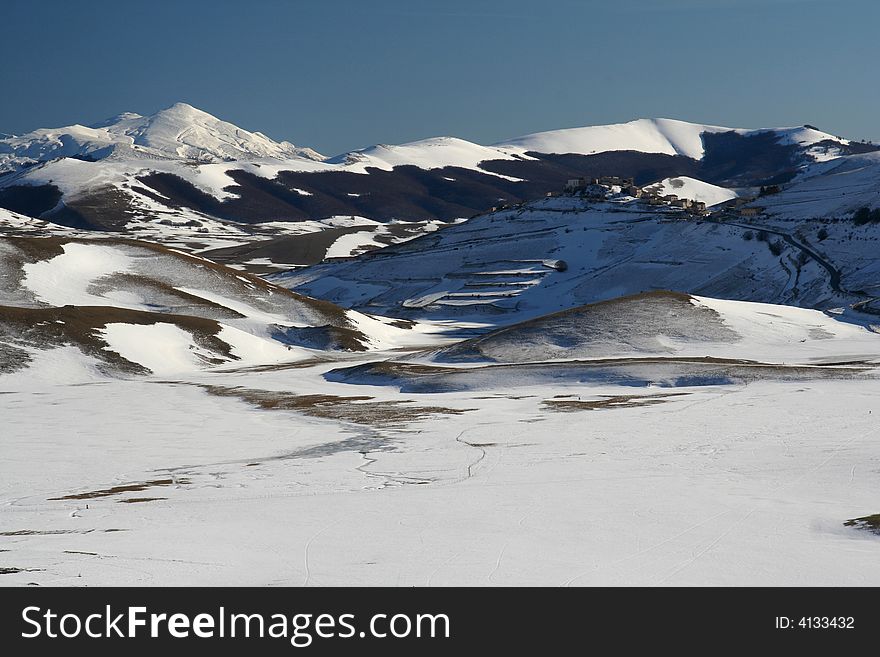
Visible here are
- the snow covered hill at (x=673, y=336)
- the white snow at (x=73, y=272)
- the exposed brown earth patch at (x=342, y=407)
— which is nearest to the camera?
the exposed brown earth patch at (x=342, y=407)

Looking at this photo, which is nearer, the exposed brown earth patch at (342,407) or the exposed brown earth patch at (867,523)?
the exposed brown earth patch at (867,523)

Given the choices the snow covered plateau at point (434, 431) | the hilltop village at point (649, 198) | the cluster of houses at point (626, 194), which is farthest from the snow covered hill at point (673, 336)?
the cluster of houses at point (626, 194)

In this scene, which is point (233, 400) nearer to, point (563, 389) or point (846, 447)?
point (563, 389)

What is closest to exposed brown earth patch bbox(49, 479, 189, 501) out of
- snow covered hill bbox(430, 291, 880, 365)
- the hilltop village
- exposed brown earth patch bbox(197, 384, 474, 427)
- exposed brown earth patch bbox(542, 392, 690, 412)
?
exposed brown earth patch bbox(197, 384, 474, 427)

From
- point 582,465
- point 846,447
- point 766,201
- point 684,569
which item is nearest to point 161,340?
point 582,465

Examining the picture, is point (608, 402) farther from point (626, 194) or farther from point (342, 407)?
point (626, 194)

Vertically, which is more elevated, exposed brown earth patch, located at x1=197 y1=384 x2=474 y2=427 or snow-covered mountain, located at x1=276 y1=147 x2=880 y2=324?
snow-covered mountain, located at x1=276 y1=147 x2=880 y2=324

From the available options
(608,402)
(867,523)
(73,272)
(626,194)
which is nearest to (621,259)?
(626,194)

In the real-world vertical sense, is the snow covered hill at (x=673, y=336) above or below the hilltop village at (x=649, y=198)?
below

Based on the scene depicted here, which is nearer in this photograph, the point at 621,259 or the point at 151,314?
the point at 151,314

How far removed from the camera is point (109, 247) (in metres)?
113

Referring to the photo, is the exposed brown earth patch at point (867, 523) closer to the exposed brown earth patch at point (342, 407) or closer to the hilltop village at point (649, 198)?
the exposed brown earth patch at point (342, 407)

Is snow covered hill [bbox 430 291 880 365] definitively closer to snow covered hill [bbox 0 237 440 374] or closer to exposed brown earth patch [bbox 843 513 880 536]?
snow covered hill [bbox 0 237 440 374]

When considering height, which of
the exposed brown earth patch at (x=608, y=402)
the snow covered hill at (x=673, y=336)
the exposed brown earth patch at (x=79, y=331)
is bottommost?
the exposed brown earth patch at (x=608, y=402)
